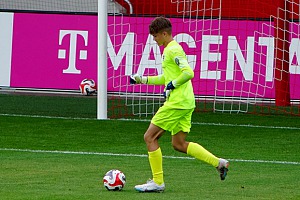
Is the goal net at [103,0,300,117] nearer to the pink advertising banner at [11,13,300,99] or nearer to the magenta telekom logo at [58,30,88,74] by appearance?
the pink advertising banner at [11,13,300,99]

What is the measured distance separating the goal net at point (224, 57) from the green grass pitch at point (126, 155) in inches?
48.7

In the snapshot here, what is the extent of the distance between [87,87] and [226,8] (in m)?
3.43

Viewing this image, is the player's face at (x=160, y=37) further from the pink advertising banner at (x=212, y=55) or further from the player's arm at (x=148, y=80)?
the pink advertising banner at (x=212, y=55)

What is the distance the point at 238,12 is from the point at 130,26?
7.78 ft

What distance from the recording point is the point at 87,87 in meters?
20.5

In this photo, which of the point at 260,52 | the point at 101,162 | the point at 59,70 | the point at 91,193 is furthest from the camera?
the point at 59,70

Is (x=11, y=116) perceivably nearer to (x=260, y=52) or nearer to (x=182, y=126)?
(x=260, y=52)

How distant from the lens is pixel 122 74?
19797mm

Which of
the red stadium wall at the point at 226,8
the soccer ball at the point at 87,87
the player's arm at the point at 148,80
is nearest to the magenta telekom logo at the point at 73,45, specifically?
the soccer ball at the point at 87,87

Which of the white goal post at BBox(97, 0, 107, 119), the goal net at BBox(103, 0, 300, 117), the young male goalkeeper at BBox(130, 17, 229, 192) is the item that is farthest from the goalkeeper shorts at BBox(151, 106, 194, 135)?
the goal net at BBox(103, 0, 300, 117)

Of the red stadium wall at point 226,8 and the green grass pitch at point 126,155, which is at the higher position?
the red stadium wall at point 226,8

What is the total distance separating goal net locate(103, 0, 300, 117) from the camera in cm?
1941

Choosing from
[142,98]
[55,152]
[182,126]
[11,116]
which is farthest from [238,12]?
[182,126]

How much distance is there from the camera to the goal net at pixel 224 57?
19406mm
